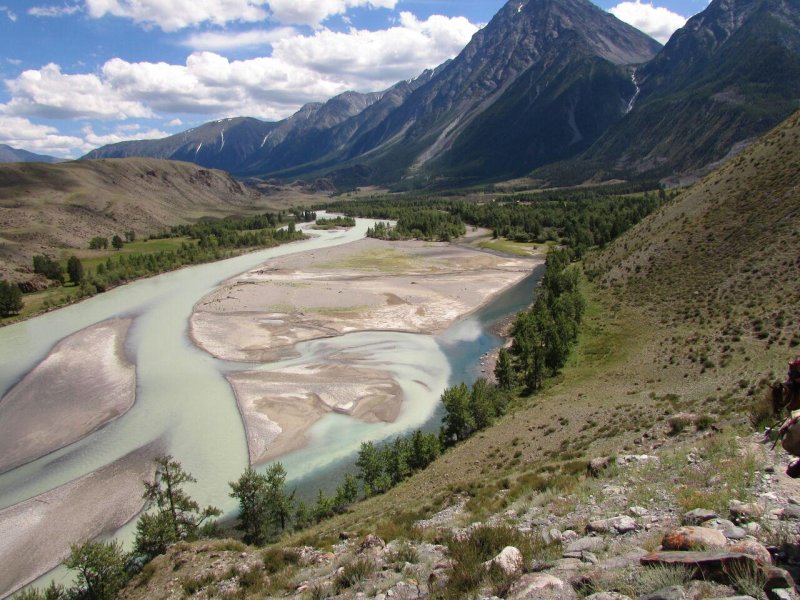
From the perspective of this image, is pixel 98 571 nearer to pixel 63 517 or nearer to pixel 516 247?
pixel 63 517

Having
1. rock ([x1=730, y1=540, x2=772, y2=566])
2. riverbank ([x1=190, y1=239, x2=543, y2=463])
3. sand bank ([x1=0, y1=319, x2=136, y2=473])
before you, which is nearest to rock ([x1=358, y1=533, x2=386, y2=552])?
rock ([x1=730, y1=540, x2=772, y2=566])

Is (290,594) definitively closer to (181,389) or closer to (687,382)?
(687,382)

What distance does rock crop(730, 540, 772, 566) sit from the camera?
8125mm

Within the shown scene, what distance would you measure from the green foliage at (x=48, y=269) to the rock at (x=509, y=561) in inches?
5338

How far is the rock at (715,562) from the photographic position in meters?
7.90

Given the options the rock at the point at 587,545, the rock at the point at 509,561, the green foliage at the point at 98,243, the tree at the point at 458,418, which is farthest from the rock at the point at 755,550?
the green foliage at the point at 98,243

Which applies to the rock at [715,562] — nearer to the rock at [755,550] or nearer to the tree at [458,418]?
the rock at [755,550]

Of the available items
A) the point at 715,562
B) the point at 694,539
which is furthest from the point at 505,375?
the point at 715,562

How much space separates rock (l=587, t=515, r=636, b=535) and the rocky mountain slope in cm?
4

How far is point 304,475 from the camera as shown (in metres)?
39.2

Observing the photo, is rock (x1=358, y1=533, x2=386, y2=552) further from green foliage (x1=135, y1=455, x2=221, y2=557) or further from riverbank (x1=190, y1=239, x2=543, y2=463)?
riverbank (x1=190, y1=239, x2=543, y2=463)

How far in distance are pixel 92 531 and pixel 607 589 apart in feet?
117

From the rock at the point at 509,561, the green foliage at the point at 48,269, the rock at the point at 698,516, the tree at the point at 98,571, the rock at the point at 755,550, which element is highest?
the rock at the point at 755,550

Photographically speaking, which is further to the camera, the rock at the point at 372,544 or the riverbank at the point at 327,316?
the riverbank at the point at 327,316
